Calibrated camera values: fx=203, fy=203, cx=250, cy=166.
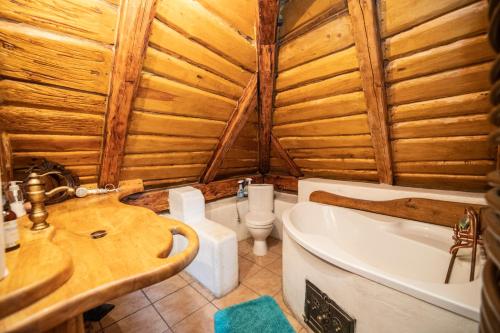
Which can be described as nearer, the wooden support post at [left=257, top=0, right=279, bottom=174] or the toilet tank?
the wooden support post at [left=257, top=0, right=279, bottom=174]

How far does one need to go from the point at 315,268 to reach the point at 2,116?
224cm

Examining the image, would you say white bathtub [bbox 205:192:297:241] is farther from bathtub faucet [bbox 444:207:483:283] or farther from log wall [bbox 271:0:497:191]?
bathtub faucet [bbox 444:207:483:283]

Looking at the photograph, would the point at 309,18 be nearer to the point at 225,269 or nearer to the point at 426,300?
the point at 426,300

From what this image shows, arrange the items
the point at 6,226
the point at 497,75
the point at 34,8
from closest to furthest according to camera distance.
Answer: the point at 497,75 → the point at 6,226 → the point at 34,8

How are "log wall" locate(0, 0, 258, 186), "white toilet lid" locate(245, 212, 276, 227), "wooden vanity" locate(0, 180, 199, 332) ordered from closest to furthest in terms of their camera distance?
"wooden vanity" locate(0, 180, 199, 332), "log wall" locate(0, 0, 258, 186), "white toilet lid" locate(245, 212, 276, 227)

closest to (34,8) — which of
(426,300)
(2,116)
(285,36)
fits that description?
(2,116)

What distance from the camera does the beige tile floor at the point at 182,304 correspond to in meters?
1.60

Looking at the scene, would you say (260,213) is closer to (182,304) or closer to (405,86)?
(182,304)

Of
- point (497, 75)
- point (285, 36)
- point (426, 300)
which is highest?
point (285, 36)

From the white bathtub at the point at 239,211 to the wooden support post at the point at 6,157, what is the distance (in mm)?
1861

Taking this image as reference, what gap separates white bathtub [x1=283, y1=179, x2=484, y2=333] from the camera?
3.02 feet

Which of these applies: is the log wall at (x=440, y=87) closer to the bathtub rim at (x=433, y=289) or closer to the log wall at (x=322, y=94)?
the log wall at (x=322, y=94)

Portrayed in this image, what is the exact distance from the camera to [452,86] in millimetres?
1401

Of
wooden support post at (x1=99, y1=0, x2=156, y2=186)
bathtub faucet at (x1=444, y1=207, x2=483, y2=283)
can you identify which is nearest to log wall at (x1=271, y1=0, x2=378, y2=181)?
bathtub faucet at (x1=444, y1=207, x2=483, y2=283)
